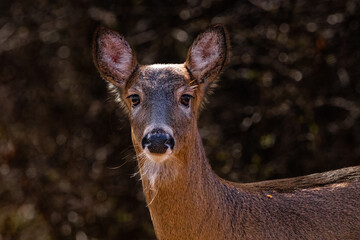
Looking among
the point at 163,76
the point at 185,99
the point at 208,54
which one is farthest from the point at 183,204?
the point at 208,54

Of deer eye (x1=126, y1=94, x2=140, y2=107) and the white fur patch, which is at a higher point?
deer eye (x1=126, y1=94, x2=140, y2=107)

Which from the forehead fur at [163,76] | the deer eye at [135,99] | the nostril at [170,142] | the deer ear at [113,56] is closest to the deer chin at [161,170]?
the nostril at [170,142]

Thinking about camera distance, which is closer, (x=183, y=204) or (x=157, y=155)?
(x=157, y=155)

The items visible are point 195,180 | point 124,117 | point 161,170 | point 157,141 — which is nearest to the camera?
point 157,141

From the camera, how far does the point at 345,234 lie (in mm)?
4594

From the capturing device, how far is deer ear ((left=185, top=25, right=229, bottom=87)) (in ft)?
16.0

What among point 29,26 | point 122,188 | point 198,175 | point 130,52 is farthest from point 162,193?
point 29,26

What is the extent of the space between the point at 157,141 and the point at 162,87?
53cm

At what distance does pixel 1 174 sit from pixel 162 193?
367 cm

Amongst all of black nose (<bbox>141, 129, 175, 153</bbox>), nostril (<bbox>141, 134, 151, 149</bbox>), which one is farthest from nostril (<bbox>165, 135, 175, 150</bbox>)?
nostril (<bbox>141, 134, 151, 149</bbox>)

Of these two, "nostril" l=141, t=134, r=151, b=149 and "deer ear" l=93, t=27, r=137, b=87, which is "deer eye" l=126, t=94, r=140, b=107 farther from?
"nostril" l=141, t=134, r=151, b=149

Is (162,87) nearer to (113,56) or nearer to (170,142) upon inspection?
(170,142)

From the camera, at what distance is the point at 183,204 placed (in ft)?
14.6

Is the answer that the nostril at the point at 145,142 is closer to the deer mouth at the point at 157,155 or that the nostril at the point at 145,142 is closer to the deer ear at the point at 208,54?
the deer mouth at the point at 157,155
